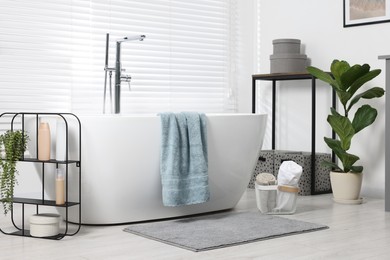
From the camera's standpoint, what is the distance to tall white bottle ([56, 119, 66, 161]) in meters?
3.26

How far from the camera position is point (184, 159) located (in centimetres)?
350

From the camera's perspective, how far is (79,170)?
10.7ft

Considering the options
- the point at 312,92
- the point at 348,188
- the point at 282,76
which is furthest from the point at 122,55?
the point at 348,188

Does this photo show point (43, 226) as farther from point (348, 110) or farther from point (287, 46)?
point (287, 46)

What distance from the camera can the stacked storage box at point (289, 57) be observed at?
16.2 feet

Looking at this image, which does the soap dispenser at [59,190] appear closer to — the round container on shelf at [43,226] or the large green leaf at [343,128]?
the round container on shelf at [43,226]

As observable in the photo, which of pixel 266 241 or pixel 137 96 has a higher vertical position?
pixel 137 96

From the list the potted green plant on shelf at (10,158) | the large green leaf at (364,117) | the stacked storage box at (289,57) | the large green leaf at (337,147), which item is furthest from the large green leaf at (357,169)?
the potted green plant on shelf at (10,158)

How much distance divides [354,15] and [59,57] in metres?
2.21

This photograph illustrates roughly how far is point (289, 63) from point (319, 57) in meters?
0.27

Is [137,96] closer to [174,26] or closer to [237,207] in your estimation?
[174,26]

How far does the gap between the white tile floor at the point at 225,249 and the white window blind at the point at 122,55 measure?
3.88 ft

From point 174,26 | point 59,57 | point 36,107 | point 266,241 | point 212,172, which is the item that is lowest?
point 266,241

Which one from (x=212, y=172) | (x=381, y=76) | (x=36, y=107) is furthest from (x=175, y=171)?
(x=381, y=76)
